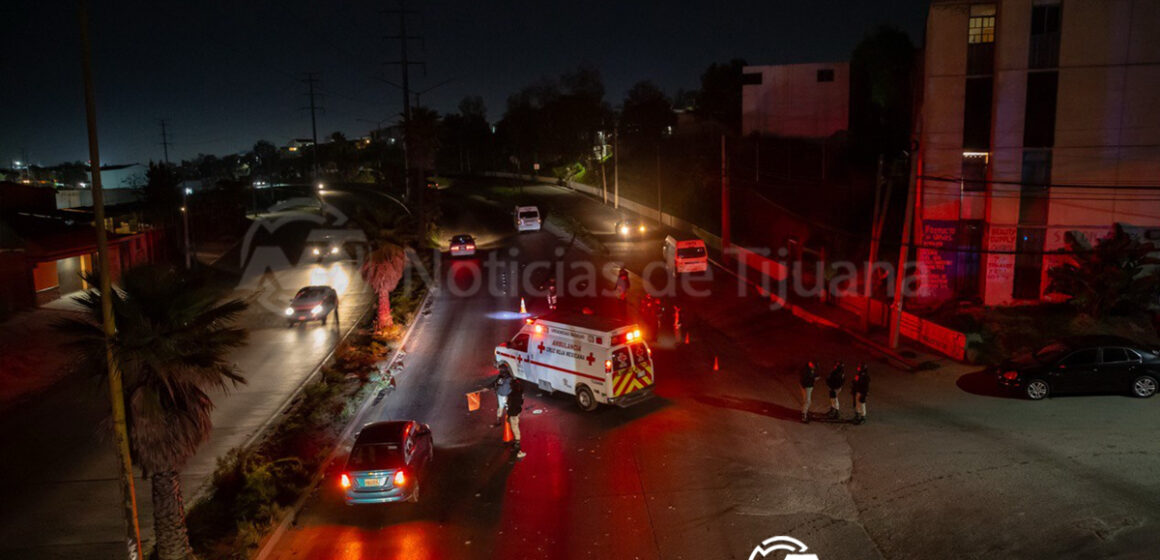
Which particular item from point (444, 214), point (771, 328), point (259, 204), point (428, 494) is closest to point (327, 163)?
point (259, 204)

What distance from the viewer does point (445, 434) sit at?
17422mm

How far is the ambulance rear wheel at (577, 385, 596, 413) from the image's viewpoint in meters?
18.3

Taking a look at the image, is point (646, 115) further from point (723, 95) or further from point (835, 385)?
point (835, 385)

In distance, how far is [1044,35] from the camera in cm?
2934

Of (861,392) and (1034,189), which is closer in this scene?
(861,392)

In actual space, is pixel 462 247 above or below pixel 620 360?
above

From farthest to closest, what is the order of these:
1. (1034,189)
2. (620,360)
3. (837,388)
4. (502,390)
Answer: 1. (1034,189)
2. (620,360)
3. (837,388)
4. (502,390)

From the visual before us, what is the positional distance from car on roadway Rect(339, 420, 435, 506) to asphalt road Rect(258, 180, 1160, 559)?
0.43m

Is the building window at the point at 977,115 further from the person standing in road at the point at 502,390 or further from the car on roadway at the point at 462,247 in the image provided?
the car on roadway at the point at 462,247

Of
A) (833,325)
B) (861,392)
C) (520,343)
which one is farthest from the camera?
(833,325)

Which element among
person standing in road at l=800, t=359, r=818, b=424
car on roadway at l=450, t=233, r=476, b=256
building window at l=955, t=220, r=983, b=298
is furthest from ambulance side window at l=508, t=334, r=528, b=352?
car on roadway at l=450, t=233, r=476, b=256

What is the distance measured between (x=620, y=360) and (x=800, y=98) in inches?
1875

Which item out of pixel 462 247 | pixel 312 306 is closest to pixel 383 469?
pixel 312 306
